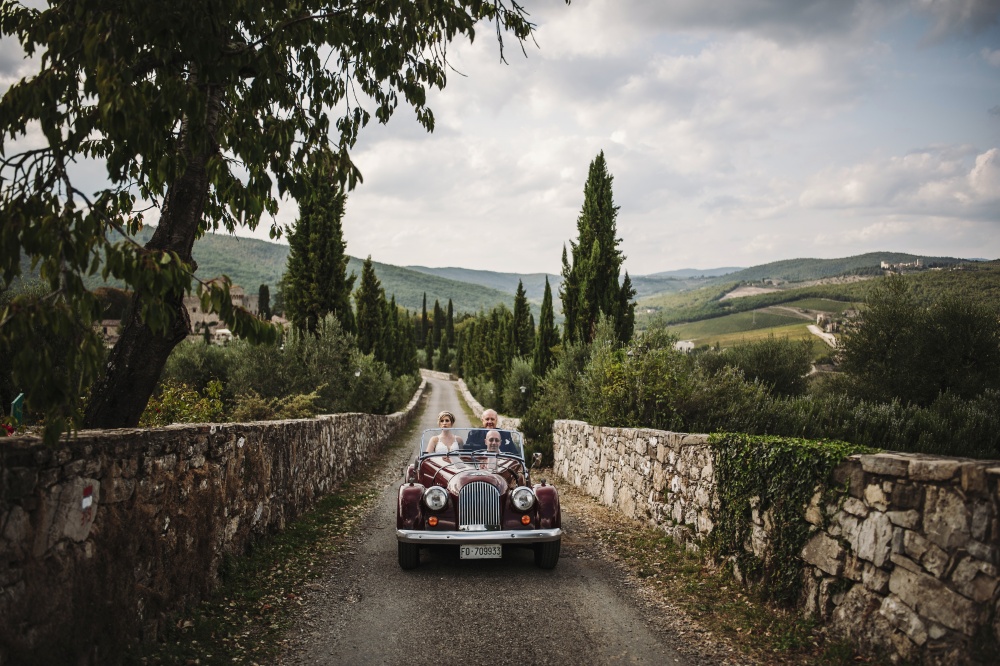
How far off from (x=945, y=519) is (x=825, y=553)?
47.3 inches

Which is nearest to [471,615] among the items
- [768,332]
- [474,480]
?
[474,480]

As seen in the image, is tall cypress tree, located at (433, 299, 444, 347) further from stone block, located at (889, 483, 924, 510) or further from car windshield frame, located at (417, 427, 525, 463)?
stone block, located at (889, 483, 924, 510)


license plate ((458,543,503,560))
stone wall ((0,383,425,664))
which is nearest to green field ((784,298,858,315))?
license plate ((458,543,503,560))

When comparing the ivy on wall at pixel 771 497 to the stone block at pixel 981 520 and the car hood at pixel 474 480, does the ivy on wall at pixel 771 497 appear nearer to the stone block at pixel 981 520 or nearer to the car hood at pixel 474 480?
the stone block at pixel 981 520

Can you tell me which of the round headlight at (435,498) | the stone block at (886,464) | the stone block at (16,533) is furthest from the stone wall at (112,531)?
the stone block at (886,464)

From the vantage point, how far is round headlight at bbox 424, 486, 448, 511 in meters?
6.49

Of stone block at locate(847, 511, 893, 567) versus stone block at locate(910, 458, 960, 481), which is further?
stone block at locate(847, 511, 893, 567)

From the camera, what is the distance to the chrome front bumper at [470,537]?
629 cm

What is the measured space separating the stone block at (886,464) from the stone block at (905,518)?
23cm

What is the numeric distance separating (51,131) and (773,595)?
19.0 feet

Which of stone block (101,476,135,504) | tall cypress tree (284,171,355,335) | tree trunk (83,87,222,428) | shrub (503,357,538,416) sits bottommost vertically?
shrub (503,357,538,416)

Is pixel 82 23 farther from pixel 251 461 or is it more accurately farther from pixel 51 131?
pixel 251 461

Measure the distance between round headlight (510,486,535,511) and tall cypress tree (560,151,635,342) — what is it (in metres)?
17.4

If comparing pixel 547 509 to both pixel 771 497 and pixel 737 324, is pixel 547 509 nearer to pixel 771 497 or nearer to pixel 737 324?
pixel 771 497
